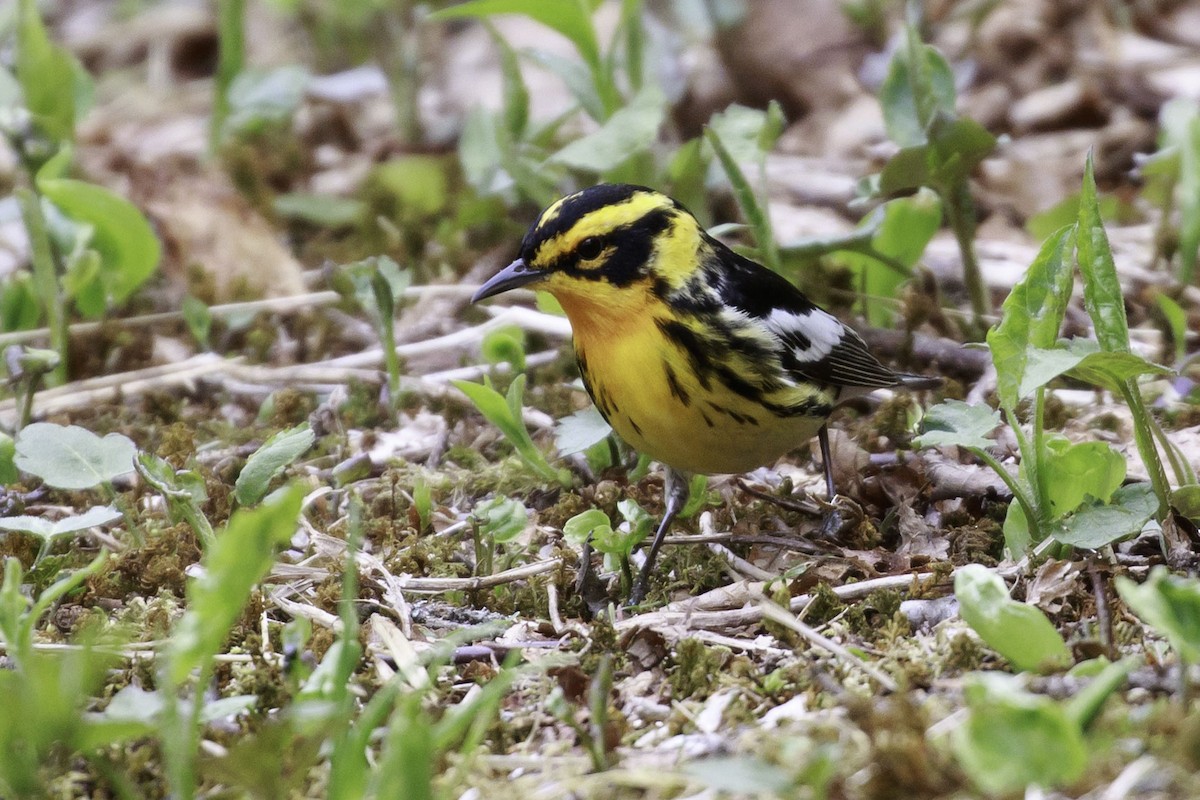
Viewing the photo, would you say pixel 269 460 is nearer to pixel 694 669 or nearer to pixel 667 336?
pixel 667 336

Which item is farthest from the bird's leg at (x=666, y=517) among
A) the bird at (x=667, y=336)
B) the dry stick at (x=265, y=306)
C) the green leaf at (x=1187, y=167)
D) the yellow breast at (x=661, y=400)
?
the green leaf at (x=1187, y=167)

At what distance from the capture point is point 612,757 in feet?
8.84

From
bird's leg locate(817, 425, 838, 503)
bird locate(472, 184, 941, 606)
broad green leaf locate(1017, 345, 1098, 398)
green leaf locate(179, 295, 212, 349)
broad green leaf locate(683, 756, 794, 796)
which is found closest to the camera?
broad green leaf locate(683, 756, 794, 796)

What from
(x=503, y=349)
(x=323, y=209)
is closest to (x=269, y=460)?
(x=503, y=349)

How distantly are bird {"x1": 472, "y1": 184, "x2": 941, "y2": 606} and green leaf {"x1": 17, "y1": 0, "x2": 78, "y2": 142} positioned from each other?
244 centimetres

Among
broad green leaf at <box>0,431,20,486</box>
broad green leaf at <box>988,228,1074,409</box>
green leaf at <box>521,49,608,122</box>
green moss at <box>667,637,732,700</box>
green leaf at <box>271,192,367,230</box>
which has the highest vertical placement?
green leaf at <box>521,49,608,122</box>

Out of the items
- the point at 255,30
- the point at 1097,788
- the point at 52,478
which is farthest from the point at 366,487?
the point at 255,30

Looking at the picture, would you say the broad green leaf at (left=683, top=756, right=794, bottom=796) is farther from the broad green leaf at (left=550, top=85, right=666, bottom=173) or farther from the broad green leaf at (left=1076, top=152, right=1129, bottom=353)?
the broad green leaf at (left=550, top=85, right=666, bottom=173)

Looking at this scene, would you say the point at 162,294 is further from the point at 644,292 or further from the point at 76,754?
the point at 76,754

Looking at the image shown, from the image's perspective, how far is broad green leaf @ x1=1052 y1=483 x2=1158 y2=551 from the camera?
3.23 m

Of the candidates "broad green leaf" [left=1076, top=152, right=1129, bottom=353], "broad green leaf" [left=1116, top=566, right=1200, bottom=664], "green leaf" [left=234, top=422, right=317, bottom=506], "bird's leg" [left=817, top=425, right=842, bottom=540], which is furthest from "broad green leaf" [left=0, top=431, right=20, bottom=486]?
"broad green leaf" [left=1116, top=566, right=1200, bottom=664]

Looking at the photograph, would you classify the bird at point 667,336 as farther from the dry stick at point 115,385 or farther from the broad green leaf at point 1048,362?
the dry stick at point 115,385

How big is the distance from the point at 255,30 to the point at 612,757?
7741 mm

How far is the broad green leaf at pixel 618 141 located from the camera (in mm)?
4848
